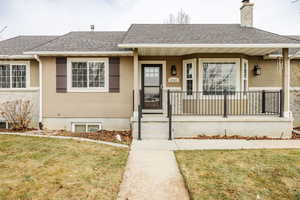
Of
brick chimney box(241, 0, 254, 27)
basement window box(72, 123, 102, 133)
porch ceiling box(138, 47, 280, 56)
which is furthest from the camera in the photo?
brick chimney box(241, 0, 254, 27)

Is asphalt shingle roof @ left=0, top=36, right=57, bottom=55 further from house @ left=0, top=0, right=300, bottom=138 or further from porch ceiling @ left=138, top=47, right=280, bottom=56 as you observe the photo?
porch ceiling @ left=138, top=47, right=280, bottom=56

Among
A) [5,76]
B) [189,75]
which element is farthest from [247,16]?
[5,76]

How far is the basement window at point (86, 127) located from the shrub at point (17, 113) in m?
1.81

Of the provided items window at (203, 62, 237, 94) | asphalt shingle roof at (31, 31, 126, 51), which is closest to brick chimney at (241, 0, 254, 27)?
window at (203, 62, 237, 94)

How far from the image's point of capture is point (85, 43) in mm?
8367

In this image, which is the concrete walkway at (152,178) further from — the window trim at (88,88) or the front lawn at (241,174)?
the window trim at (88,88)

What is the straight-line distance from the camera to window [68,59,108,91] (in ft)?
25.8

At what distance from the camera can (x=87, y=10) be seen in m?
18.8

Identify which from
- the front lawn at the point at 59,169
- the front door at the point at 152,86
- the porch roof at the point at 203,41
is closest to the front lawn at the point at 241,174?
the front lawn at the point at 59,169

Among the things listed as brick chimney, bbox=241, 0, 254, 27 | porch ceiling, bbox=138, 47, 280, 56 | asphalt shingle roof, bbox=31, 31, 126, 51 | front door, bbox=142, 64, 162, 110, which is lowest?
front door, bbox=142, 64, 162, 110

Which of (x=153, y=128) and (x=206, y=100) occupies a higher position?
(x=206, y=100)

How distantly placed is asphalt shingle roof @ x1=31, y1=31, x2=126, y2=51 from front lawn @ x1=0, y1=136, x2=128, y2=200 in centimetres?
406

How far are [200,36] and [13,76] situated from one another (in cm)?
808

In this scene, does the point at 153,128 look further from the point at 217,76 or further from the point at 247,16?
the point at 247,16
